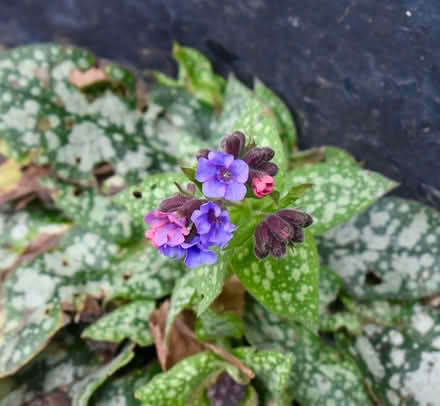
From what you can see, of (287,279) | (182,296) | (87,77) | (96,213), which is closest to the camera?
(287,279)

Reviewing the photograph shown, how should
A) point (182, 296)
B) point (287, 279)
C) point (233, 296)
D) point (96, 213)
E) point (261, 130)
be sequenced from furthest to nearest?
point (96, 213) < point (233, 296) < point (182, 296) < point (261, 130) < point (287, 279)

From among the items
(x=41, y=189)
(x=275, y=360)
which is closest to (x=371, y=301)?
(x=275, y=360)

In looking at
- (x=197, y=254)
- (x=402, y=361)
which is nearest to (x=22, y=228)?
(x=197, y=254)

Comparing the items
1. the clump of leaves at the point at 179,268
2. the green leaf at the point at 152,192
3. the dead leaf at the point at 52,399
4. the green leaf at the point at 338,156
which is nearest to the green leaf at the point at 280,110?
the clump of leaves at the point at 179,268

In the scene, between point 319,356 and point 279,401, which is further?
point 319,356

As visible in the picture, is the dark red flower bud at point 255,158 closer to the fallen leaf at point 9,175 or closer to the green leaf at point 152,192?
the green leaf at point 152,192

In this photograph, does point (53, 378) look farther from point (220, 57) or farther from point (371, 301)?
point (220, 57)

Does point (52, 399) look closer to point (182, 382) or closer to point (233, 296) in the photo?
point (182, 382)
